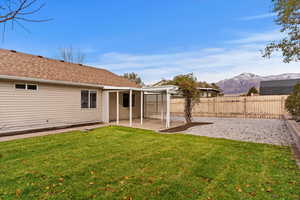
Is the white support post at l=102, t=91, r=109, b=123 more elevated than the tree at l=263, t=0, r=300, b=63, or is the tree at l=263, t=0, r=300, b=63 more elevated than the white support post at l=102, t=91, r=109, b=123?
the tree at l=263, t=0, r=300, b=63

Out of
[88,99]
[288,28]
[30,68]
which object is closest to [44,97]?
[30,68]

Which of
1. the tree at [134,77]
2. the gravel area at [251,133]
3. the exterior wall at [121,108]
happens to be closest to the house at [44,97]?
the exterior wall at [121,108]

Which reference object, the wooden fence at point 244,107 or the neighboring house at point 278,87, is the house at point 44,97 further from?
the neighboring house at point 278,87

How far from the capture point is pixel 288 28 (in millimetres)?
5535

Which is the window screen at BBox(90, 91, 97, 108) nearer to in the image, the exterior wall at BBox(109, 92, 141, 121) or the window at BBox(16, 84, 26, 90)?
the exterior wall at BBox(109, 92, 141, 121)

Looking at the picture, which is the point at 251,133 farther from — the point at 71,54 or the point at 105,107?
the point at 71,54

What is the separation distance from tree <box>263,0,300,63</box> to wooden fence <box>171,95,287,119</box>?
8.21 meters

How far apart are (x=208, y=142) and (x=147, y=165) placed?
121 inches

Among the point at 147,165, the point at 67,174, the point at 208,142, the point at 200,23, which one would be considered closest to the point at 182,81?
the point at 208,142

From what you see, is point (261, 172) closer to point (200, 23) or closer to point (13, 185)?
point (13, 185)

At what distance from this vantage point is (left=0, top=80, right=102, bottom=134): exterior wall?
7.08 m

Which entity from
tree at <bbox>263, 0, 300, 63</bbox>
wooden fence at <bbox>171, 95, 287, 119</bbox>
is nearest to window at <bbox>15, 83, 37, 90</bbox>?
tree at <bbox>263, 0, 300, 63</bbox>

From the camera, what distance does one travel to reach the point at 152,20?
14.1 m

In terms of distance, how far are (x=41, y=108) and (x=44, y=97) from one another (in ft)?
1.92
